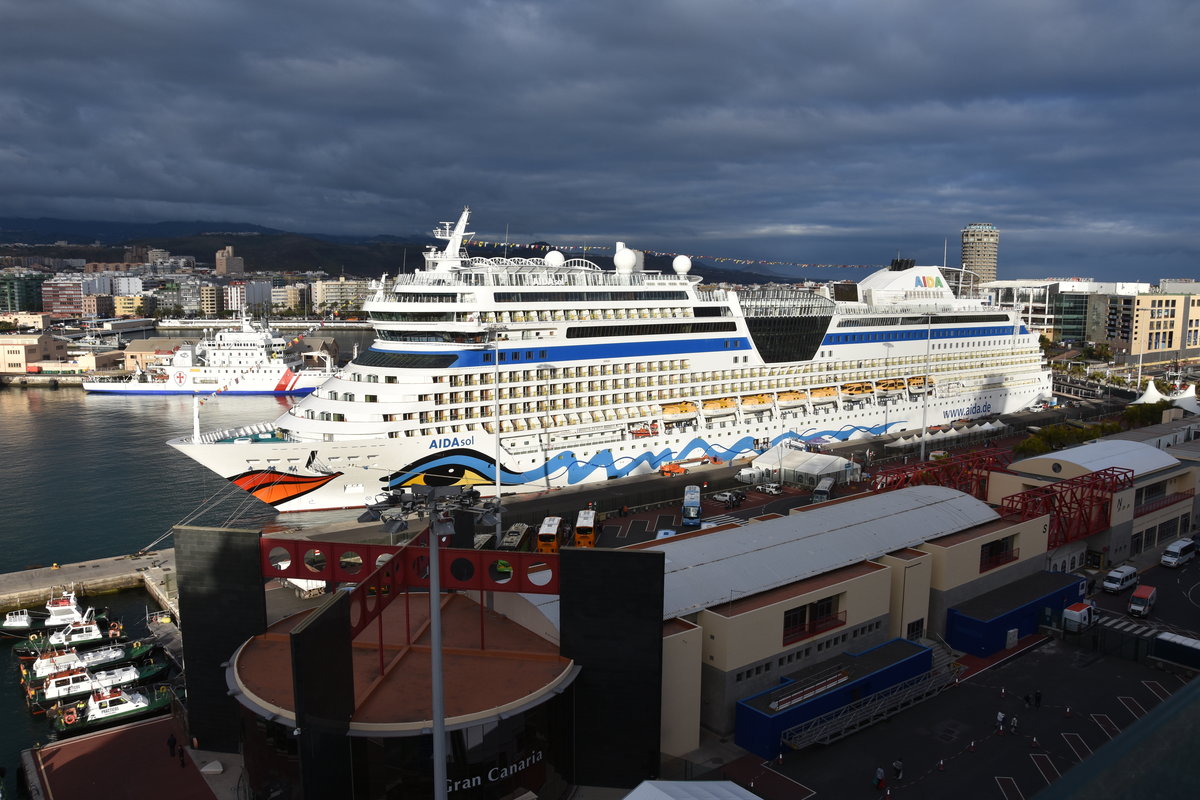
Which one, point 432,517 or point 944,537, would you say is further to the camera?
point 944,537

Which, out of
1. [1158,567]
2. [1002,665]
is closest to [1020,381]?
[1158,567]

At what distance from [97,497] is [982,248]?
18317 centimetres

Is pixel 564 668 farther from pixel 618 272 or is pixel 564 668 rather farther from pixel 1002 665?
pixel 618 272

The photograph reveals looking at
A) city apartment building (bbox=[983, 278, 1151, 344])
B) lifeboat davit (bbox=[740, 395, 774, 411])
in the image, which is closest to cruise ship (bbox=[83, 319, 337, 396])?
lifeboat davit (bbox=[740, 395, 774, 411])

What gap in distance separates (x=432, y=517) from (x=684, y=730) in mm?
9081

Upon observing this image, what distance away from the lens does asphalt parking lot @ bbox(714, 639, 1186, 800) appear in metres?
15.5

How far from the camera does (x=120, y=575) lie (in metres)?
27.0

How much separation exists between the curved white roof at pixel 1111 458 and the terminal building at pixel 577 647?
7.93 metres

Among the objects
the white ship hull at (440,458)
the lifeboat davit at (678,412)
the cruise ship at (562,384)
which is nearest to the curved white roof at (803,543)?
the cruise ship at (562,384)

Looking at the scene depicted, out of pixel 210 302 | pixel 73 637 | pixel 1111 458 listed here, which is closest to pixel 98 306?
pixel 210 302

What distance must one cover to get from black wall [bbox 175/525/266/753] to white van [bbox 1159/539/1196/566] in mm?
27075

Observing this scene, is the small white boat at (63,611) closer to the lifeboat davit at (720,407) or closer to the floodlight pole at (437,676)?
the floodlight pole at (437,676)

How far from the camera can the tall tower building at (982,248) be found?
183m

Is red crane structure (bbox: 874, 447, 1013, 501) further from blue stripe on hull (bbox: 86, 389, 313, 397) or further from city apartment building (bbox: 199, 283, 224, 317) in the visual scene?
city apartment building (bbox: 199, 283, 224, 317)
